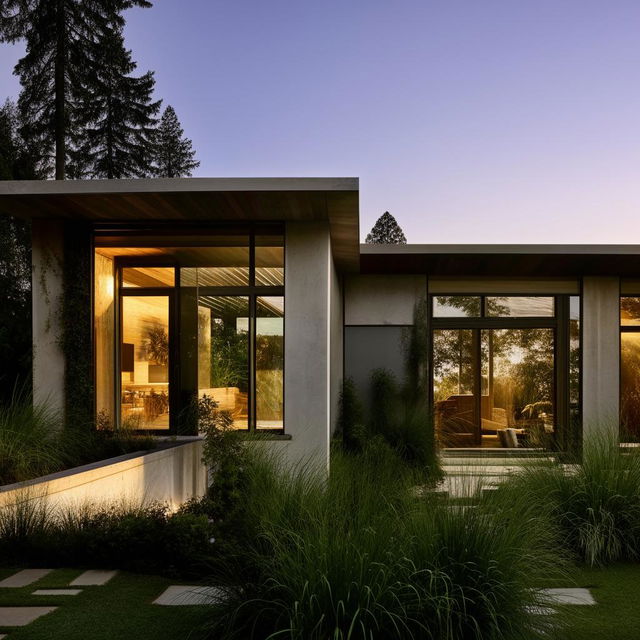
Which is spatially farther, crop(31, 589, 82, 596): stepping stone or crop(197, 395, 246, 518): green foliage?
crop(197, 395, 246, 518): green foliage

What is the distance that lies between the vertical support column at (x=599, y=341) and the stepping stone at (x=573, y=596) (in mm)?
7813

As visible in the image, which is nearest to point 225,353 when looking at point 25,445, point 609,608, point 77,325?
point 77,325

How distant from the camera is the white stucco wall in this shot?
1167 cm

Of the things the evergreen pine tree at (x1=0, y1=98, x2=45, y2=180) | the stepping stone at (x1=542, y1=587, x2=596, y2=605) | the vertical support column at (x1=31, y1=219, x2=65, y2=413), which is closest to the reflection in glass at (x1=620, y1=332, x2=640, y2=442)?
the stepping stone at (x1=542, y1=587, x2=596, y2=605)

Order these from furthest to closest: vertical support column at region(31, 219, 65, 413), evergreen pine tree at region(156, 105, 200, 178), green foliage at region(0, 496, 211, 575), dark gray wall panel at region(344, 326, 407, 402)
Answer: evergreen pine tree at region(156, 105, 200, 178), dark gray wall panel at region(344, 326, 407, 402), vertical support column at region(31, 219, 65, 413), green foliage at region(0, 496, 211, 575)

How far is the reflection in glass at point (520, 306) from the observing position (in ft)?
38.7

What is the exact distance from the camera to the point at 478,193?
17438 millimetres

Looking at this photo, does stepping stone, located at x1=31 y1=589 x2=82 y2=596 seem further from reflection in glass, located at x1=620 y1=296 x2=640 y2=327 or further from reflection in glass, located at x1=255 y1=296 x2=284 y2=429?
reflection in glass, located at x1=620 y1=296 x2=640 y2=327

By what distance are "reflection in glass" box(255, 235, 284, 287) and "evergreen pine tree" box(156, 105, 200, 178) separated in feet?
60.5

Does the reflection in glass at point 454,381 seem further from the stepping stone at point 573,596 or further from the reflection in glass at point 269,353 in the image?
the stepping stone at point 573,596

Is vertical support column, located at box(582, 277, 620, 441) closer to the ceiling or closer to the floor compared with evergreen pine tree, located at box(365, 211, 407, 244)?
closer to the floor

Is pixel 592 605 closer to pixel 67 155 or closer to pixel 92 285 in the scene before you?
pixel 92 285

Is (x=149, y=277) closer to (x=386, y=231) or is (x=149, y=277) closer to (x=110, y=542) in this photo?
(x=110, y=542)

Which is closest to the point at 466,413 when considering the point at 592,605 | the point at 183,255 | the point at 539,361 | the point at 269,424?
the point at 539,361
